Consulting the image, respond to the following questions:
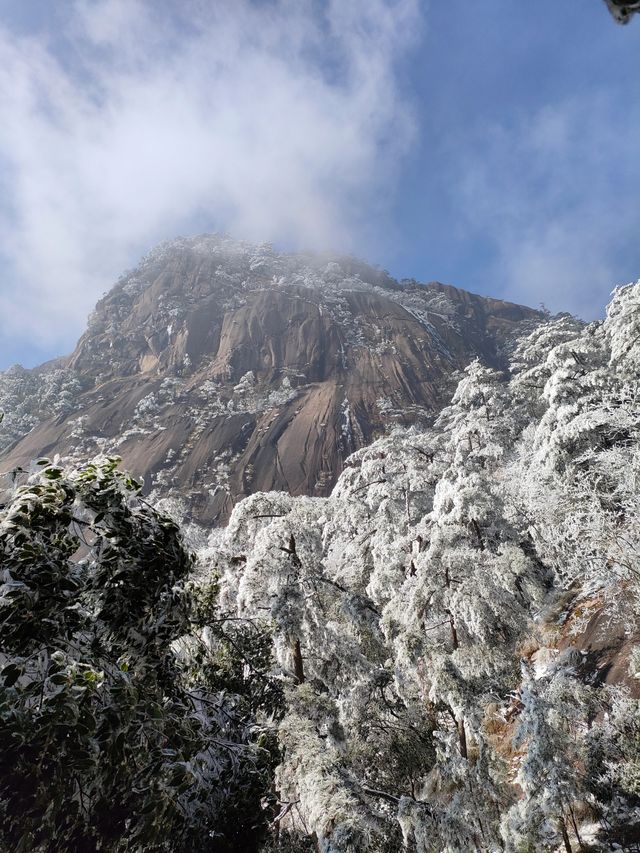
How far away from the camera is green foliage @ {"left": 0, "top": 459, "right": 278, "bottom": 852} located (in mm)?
2545

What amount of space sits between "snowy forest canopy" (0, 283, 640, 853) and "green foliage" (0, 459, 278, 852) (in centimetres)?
2

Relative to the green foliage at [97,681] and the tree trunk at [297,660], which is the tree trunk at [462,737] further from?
the green foliage at [97,681]

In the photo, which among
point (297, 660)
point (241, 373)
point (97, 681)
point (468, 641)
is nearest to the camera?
point (97, 681)

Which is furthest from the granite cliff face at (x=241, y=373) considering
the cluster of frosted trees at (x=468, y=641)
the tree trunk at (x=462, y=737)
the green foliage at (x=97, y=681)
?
the green foliage at (x=97, y=681)

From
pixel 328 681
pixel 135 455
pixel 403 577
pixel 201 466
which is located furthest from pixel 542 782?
pixel 135 455

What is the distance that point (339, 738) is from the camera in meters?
7.92

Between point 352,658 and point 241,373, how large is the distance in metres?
76.6

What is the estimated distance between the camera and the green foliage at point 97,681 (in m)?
2.54

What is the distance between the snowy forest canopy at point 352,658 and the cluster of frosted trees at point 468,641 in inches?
2.1

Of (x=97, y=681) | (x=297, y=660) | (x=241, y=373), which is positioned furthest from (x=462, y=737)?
(x=241, y=373)

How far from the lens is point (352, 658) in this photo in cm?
986

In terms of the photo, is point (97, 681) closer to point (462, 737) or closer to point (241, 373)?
point (462, 737)

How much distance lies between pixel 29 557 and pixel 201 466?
2455 inches

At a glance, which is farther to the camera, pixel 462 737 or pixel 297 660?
pixel 297 660
